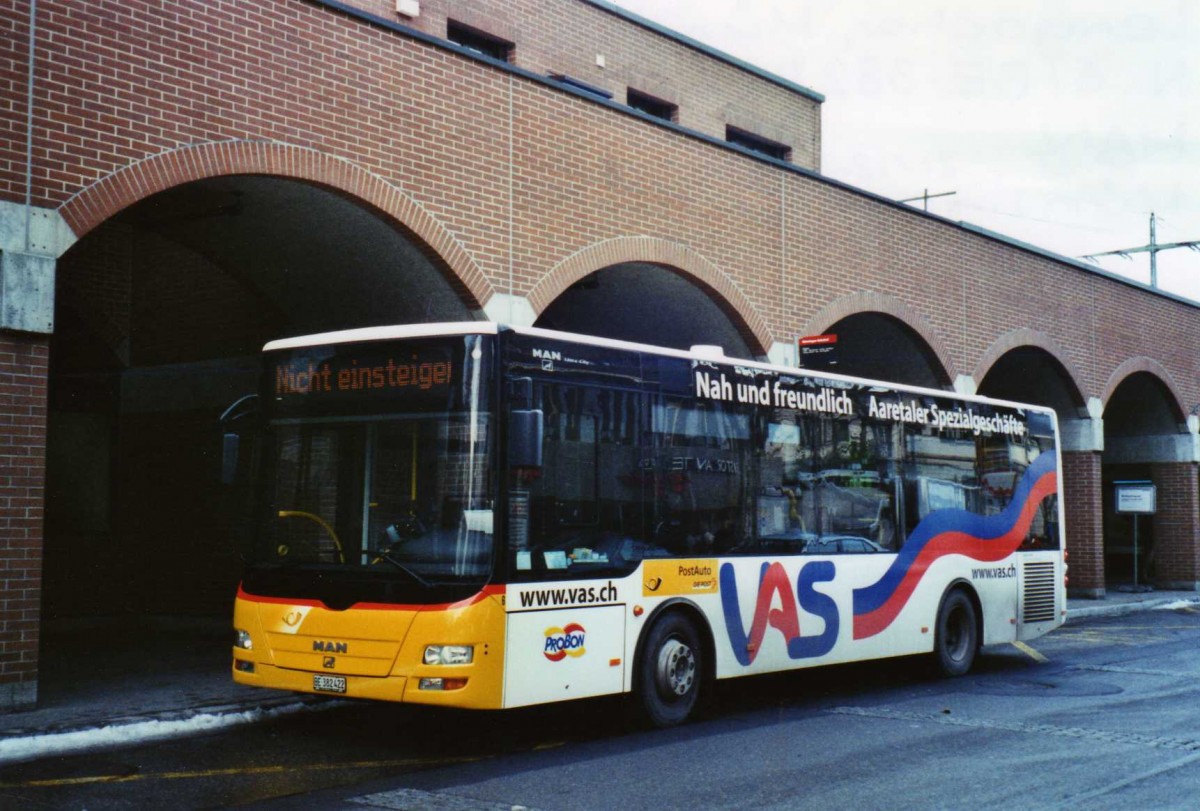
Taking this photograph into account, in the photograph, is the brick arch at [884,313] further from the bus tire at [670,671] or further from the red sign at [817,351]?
the bus tire at [670,671]

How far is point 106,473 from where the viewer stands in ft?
55.2

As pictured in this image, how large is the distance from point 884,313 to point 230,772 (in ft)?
42.5

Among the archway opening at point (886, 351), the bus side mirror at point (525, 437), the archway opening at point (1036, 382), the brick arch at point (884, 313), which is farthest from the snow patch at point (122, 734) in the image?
the archway opening at point (1036, 382)

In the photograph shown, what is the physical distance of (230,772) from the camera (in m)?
8.16

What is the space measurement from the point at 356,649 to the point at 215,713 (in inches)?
73.5

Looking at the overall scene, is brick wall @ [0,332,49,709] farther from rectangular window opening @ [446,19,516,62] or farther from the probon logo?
rectangular window opening @ [446,19,516,62]

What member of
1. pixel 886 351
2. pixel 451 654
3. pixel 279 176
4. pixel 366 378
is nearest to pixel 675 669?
pixel 451 654

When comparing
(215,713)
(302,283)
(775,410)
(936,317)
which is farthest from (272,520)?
(936,317)

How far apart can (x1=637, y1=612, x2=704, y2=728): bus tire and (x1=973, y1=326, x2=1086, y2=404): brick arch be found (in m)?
11.7

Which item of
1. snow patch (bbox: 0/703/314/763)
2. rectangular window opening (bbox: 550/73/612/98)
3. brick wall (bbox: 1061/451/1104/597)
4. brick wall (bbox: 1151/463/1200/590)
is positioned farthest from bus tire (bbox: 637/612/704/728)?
brick wall (bbox: 1151/463/1200/590)

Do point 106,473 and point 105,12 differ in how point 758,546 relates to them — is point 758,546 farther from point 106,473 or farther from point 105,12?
point 106,473

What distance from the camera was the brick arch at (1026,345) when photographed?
2067 cm

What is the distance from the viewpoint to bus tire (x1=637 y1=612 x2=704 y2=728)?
9672 mm

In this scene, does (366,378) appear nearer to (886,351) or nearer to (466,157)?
(466,157)
